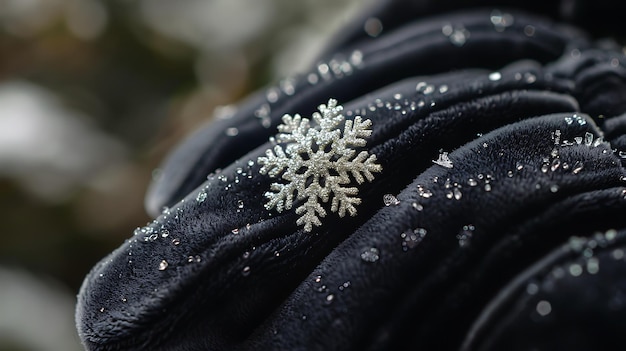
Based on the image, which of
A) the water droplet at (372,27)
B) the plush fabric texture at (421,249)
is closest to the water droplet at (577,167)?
the plush fabric texture at (421,249)

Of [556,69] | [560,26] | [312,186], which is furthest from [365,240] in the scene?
[560,26]

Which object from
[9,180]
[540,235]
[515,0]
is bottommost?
[540,235]

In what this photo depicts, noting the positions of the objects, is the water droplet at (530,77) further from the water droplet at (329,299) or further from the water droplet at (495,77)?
the water droplet at (329,299)

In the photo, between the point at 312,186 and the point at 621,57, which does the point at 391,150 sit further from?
the point at 621,57

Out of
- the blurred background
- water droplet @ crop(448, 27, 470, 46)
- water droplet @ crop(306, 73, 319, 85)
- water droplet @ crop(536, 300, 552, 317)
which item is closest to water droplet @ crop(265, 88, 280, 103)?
→ water droplet @ crop(306, 73, 319, 85)

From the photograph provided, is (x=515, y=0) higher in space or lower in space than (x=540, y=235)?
higher

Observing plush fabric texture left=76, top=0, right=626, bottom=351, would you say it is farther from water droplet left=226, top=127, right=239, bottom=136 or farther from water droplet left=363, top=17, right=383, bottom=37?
water droplet left=363, top=17, right=383, bottom=37

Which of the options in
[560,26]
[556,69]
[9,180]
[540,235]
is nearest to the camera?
[540,235]
